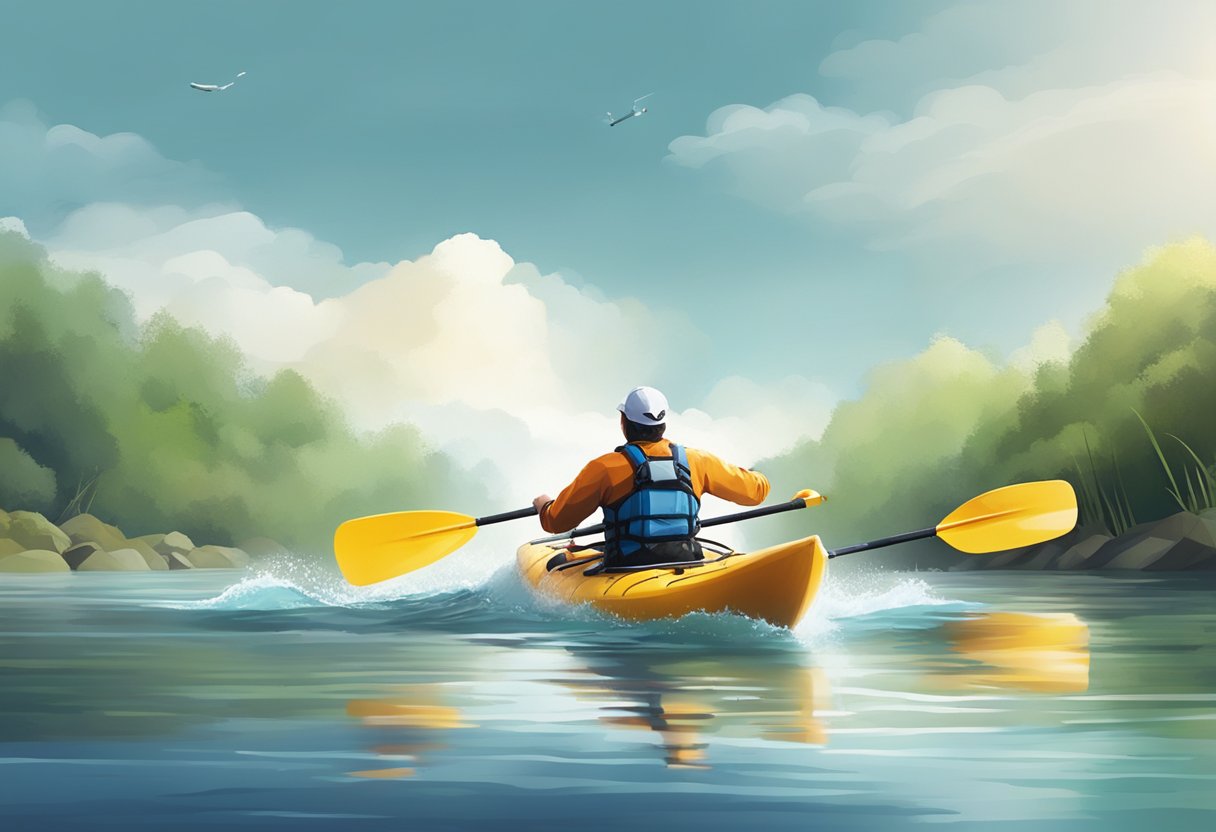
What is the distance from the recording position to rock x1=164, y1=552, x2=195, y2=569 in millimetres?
35719

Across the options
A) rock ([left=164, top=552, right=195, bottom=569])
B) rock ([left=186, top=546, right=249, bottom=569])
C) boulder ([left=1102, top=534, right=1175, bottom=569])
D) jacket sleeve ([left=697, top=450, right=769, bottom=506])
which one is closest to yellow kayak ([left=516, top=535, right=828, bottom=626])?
jacket sleeve ([left=697, top=450, right=769, bottom=506])

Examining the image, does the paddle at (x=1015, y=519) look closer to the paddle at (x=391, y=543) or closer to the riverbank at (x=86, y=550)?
the paddle at (x=391, y=543)

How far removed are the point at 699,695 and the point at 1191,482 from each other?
2411 centimetres

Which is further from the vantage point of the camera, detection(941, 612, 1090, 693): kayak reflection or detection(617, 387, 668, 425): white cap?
detection(617, 387, 668, 425): white cap

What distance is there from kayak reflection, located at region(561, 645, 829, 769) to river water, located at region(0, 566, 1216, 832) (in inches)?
1.0

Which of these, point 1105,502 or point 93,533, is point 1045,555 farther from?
point 93,533

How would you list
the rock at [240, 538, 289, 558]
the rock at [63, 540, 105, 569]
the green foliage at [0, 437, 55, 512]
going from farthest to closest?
the rock at [240, 538, 289, 558], the green foliage at [0, 437, 55, 512], the rock at [63, 540, 105, 569]

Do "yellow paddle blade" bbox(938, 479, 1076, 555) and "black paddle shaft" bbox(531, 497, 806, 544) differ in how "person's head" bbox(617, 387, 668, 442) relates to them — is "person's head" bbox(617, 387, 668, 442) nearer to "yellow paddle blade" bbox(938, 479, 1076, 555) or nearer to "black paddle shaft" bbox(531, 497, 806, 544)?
"black paddle shaft" bbox(531, 497, 806, 544)

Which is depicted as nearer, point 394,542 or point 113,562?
point 394,542

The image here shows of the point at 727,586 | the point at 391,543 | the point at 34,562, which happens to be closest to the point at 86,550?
the point at 34,562

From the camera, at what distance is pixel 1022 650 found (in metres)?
9.43

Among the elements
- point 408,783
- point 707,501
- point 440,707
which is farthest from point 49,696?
point 707,501

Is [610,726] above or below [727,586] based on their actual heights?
below

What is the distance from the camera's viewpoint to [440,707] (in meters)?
6.74
